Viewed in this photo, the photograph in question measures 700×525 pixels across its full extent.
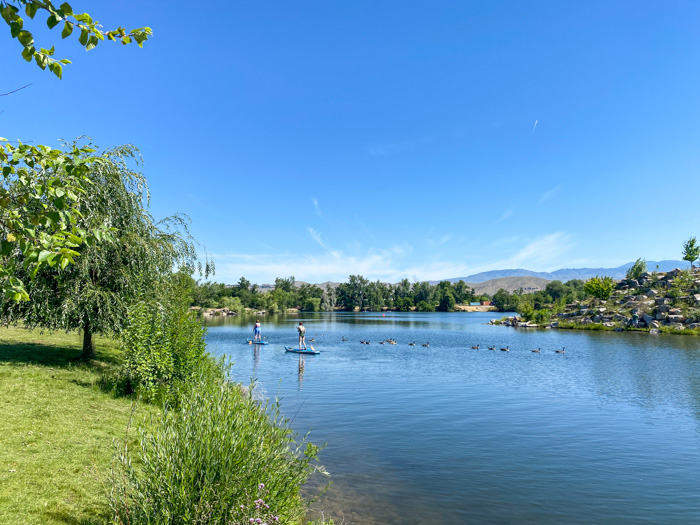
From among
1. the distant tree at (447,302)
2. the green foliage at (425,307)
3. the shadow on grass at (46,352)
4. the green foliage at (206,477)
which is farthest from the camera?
the distant tree at (447,302)

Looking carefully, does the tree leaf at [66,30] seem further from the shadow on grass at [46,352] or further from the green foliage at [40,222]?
the shadow on grass at [46,352]

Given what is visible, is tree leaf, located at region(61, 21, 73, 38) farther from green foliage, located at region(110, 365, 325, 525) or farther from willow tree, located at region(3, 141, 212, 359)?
willow tree, located at region(3, 141, 212, 359)

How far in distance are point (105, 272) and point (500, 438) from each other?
16.9 metres

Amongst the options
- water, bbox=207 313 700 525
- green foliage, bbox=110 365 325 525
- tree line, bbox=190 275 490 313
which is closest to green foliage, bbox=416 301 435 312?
tree line, bbox=190 275 490 313

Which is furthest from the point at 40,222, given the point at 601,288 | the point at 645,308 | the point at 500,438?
the point at 601,288

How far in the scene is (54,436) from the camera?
32.3 feet

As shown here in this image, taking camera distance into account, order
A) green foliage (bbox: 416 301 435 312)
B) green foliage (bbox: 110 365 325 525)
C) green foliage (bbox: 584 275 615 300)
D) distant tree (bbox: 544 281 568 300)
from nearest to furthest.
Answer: green foliage (bbox: 110 365 325 525) → green foliage (bbox: 584 275 615 300) → distant tree (bbox: 544 281 568 300) → green foliage (bbox: 416 301 435 312)

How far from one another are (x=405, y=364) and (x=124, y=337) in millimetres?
23959

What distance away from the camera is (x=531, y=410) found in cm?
1972

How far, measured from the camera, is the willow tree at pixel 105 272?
1527cm

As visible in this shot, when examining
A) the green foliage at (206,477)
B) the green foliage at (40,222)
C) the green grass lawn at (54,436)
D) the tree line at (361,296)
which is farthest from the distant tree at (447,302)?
the green foliage at (40,222)

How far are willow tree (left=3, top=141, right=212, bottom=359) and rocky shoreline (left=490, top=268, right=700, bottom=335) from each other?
→ 67.5 meters

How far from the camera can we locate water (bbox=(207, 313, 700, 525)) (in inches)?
407

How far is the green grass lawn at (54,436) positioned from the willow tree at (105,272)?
192 cm
